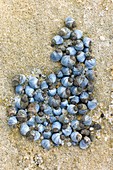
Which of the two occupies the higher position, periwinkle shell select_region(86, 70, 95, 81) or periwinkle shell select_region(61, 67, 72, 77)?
periwinkle shell select_region(61, 67, 72, 77)

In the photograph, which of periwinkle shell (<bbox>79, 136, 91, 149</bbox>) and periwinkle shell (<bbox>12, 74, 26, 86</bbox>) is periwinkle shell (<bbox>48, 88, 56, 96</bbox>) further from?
periwinkle shell (<bbox>79, 136, 91, 149</bbox>)

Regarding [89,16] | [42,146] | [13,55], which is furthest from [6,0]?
[42,146]

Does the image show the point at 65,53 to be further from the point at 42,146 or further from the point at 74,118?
the point at 42,146

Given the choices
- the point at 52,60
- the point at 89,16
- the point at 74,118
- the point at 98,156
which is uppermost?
the point at 89,16

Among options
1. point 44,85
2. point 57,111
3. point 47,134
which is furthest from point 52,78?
point 47,134

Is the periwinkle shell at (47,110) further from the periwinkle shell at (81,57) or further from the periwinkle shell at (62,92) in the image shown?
the periwinkle shell at (81,57)

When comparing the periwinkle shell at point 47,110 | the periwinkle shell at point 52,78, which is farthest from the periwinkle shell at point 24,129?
the periwinkle shell at point 52,78

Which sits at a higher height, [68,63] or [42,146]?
[68,63]

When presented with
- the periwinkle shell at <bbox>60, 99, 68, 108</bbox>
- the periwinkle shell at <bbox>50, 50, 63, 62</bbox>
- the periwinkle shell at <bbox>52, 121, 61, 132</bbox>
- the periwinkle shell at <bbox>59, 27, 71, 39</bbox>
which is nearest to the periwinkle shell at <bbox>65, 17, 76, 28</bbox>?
the periwinkle shell at <bbox>59, 27, 71, 39</bbox>
